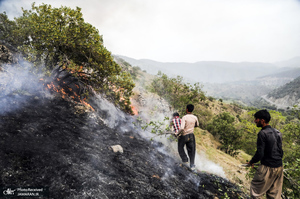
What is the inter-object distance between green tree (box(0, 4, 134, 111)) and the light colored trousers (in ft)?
28.4

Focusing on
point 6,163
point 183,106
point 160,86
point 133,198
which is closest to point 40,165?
point 6,163

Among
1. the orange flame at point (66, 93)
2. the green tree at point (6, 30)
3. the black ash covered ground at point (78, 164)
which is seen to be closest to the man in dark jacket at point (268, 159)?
the black ash covered ground at point (78, 164)

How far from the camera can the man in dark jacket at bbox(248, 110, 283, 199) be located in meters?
3.71

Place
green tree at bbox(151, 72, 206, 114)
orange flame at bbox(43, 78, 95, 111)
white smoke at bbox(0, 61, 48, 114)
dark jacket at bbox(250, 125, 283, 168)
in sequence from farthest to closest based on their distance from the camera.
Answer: green tree at bbox(151, 72, 206, 114)
orange flame at bbox(43, 78, 95, 111)
white smoke at bbox(0, 61, 48, 114)
dark jacket at bbox(250, 125, 283, 168)

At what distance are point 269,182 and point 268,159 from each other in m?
0.60

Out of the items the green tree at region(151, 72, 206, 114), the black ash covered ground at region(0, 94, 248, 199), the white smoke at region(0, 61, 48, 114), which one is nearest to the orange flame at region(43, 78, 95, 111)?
the white smoke at region(0, 61, 48, 114)

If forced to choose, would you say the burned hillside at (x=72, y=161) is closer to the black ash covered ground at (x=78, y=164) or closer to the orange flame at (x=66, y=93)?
the black ash covered ground at (x=78, y=164)

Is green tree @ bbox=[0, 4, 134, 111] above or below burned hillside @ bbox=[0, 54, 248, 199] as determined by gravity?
above

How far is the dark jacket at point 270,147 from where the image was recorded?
3.69m

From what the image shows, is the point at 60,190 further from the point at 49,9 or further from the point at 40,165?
the point at 49,9

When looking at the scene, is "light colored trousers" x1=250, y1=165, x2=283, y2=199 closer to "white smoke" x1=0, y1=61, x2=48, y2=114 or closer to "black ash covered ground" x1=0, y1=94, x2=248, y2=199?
"black ash covered ground" x1=0, y1=94, x2=248, y2=199

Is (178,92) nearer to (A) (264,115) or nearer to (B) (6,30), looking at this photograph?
(A) (264,115)

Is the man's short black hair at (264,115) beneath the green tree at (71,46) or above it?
beneath

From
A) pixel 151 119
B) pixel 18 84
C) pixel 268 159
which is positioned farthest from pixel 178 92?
pixel 18 84
